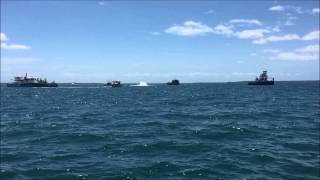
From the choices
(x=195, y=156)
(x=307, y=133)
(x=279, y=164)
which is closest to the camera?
(x=279, y=164)

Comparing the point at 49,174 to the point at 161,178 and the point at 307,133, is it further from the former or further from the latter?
the point at 307,133

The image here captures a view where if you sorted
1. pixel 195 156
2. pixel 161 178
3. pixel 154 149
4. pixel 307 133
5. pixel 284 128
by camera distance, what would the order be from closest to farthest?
pixel 161 178 → pixel 195 156 → pixel 154 149 → pixel 307 133 → pixel 284 128

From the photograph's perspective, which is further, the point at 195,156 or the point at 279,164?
the point at 195,156

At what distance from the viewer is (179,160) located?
70.8ft

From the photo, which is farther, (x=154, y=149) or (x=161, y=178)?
(x=154, y=149)

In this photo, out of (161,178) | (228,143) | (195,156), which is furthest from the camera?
(228,143)

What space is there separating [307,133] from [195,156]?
1360 cm

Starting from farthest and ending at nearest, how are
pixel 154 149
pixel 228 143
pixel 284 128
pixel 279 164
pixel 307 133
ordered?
pixel 284 128 < pixel 307 133 < pixel 228 143 < pixel 154 149 < pixel 279 164

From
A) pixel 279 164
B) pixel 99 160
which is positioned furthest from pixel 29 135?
pixel 279 164

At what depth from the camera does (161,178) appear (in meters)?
18.2

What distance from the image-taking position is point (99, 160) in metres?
21.8

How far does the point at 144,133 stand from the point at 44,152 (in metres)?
10.0

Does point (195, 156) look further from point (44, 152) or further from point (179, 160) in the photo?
point (44, 152)

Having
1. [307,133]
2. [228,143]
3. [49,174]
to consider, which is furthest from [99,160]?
[307,133]
